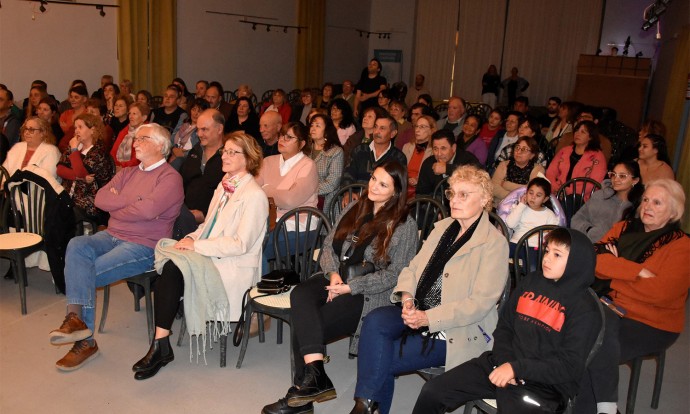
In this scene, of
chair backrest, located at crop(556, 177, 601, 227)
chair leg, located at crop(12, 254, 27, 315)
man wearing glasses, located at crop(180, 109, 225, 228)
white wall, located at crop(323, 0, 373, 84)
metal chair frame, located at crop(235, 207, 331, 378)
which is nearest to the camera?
metal chair frame, located at crop(235, 207, 331, 378)

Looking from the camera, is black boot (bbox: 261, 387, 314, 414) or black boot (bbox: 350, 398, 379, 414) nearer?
black boot (bbox: 350, 398, 379, 414)

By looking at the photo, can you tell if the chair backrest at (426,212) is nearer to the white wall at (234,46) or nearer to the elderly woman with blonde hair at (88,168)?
the elderly woman with blonde hair at (88,168)

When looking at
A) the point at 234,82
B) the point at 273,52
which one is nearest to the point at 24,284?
the point at 234,82

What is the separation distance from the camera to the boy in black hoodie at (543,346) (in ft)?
6.66

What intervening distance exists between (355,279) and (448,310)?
501 millimetres

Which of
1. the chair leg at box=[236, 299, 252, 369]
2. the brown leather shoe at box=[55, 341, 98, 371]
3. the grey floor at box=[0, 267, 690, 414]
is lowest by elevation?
the grey floor at box=[0, 267, 690, 414]

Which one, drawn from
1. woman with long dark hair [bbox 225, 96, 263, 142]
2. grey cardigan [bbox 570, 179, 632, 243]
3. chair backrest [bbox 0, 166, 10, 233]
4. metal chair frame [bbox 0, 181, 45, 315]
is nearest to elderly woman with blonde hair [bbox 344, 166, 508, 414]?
grey cardigan [bbox 570, 179, 632, 243]

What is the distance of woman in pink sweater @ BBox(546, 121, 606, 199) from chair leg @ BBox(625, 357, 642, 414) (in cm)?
216

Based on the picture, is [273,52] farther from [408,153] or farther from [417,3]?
[408,153]

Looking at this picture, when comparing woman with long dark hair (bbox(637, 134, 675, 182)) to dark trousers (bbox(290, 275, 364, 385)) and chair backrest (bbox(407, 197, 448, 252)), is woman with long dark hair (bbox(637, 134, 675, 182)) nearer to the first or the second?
chair backrest (bbox(407, 197, 448, 252))

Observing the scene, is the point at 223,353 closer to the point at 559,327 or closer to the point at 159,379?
the point at 159,379

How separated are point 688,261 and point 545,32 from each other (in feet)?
39.1

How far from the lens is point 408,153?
5.08 metres

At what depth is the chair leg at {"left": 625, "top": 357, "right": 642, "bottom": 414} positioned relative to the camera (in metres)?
2.64
